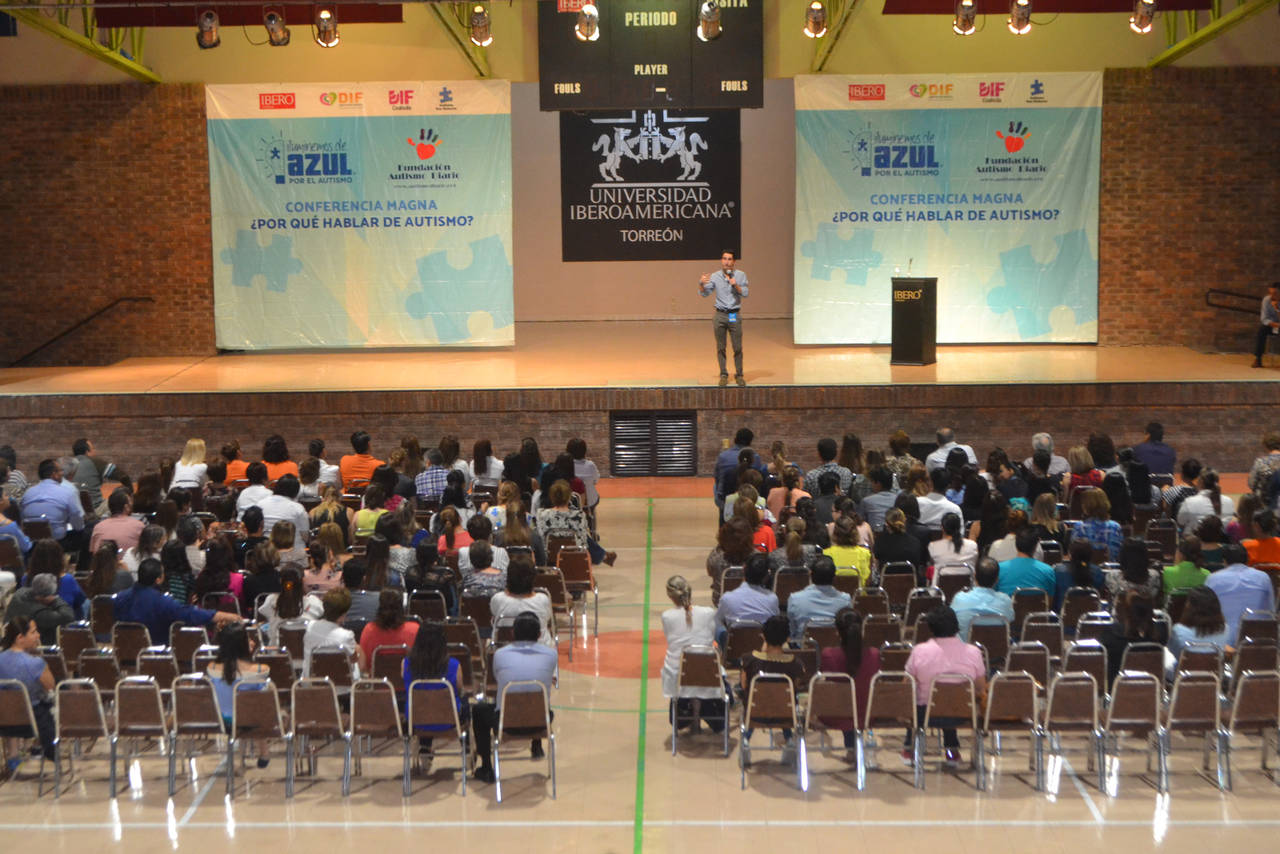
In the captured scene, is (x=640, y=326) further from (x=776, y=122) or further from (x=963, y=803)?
(x=963, y=803)

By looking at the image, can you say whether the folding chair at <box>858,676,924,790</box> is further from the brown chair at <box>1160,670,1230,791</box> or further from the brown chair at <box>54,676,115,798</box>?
the brown chair at <box>54,676,115,798</box>

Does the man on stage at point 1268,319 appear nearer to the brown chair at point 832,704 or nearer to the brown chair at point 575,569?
the brown chair at point 575,569

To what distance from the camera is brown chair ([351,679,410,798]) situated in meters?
6.84

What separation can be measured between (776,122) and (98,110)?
1017 centimetres

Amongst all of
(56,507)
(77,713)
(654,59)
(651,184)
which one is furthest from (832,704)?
(651,184)

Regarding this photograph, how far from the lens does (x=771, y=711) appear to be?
6.96 metres

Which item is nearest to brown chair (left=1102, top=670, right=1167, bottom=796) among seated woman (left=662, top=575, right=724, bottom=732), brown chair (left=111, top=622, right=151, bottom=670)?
seated woman (left=662, top=575, right=724, bottom=732)

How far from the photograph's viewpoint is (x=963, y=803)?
6859 mm

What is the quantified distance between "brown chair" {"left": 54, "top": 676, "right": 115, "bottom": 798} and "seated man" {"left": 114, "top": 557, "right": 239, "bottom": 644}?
3.29 ft

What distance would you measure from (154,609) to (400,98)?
34.6ft

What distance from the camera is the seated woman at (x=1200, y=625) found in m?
7.39

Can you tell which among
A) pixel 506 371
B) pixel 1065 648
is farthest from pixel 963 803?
pixel 506 371

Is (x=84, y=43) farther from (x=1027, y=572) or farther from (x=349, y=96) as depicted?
(x=1027, y=572)

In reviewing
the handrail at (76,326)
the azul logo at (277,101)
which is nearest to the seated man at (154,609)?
the azul logo at (277,101)
